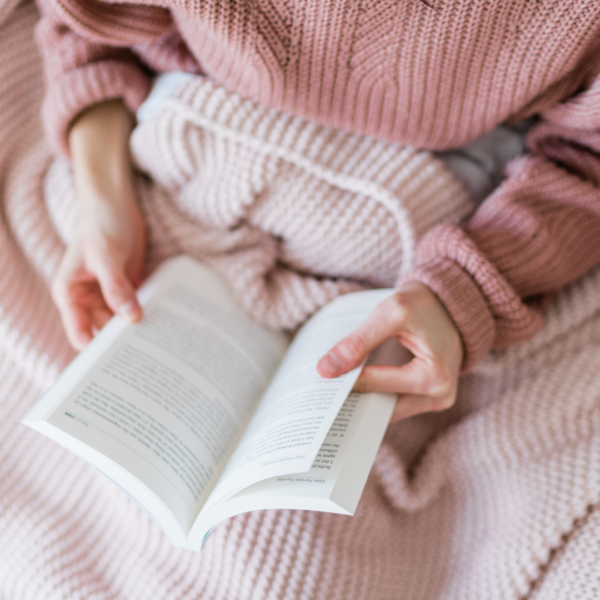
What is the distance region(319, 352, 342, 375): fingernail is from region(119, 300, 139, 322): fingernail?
249 millimetres

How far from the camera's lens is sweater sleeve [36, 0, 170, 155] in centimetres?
62

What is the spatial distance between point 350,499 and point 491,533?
301 mm

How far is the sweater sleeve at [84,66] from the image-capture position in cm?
62

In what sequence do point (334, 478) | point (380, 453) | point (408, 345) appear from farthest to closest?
point (380, 453), point (408, 345), point (334, 478)

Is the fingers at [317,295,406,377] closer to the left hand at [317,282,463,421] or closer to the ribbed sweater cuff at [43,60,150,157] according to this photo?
the left hand at [317,282,463,421]

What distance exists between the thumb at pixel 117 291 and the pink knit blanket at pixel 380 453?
0.13 metres

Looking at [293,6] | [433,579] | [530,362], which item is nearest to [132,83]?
[293,6]

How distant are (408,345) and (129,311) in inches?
13.3

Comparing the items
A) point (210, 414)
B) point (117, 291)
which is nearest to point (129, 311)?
point (117, 291)

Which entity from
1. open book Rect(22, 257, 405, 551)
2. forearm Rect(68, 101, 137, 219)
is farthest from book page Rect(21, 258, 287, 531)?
forearm Rect(68, 101, 137, 219)

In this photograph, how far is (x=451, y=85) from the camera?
0.58 metres

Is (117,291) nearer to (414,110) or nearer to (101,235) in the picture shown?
(101,235)

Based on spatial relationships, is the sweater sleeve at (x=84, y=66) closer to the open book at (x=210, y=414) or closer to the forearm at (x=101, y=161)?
the forearm at (x=101, y=161)

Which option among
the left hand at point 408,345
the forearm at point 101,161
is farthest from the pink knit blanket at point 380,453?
the left hand at point 408,345
